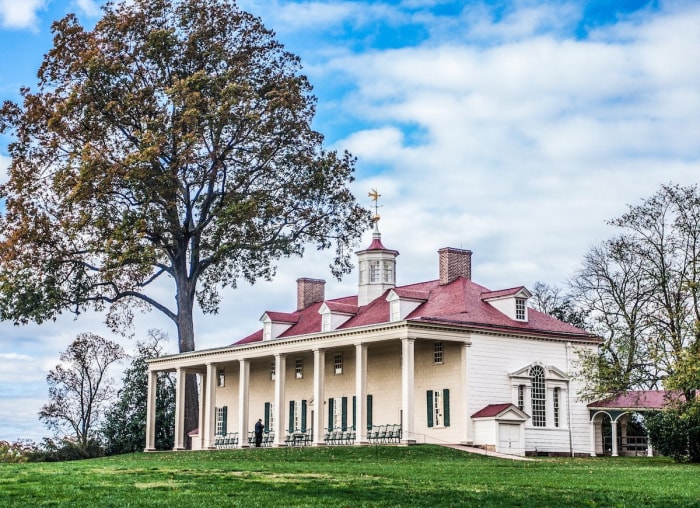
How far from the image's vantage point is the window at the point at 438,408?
4000 cm

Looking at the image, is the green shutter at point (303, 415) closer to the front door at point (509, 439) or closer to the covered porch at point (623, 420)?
the front door at point (509, 439)

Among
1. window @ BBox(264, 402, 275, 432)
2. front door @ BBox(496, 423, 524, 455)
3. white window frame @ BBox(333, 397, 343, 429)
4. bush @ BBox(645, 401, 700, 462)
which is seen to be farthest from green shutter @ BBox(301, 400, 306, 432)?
bush @ BBox(645, 401, 700, 462)

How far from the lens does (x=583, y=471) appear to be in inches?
1003

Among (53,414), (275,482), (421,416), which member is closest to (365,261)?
(421,416)

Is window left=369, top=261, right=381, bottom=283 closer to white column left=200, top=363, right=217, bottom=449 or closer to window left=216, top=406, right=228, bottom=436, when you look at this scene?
white column left=200, top=363, right=217, bottom=449

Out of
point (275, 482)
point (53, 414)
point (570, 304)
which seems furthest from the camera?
point (570, 304)

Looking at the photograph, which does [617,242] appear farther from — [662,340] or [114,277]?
[114,277]

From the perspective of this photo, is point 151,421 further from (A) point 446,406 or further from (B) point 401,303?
(A) point 446,406

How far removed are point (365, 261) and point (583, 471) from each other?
23.5 metres

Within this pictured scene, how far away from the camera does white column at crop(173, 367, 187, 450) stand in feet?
159

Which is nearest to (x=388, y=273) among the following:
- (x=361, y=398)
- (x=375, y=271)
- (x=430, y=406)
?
(x=375, y=271)

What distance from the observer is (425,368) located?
4141 cm

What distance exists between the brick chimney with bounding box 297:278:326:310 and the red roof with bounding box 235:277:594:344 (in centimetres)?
563

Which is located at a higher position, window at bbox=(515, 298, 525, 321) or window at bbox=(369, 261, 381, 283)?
window at bbox=(369, 261, 381, 283)
